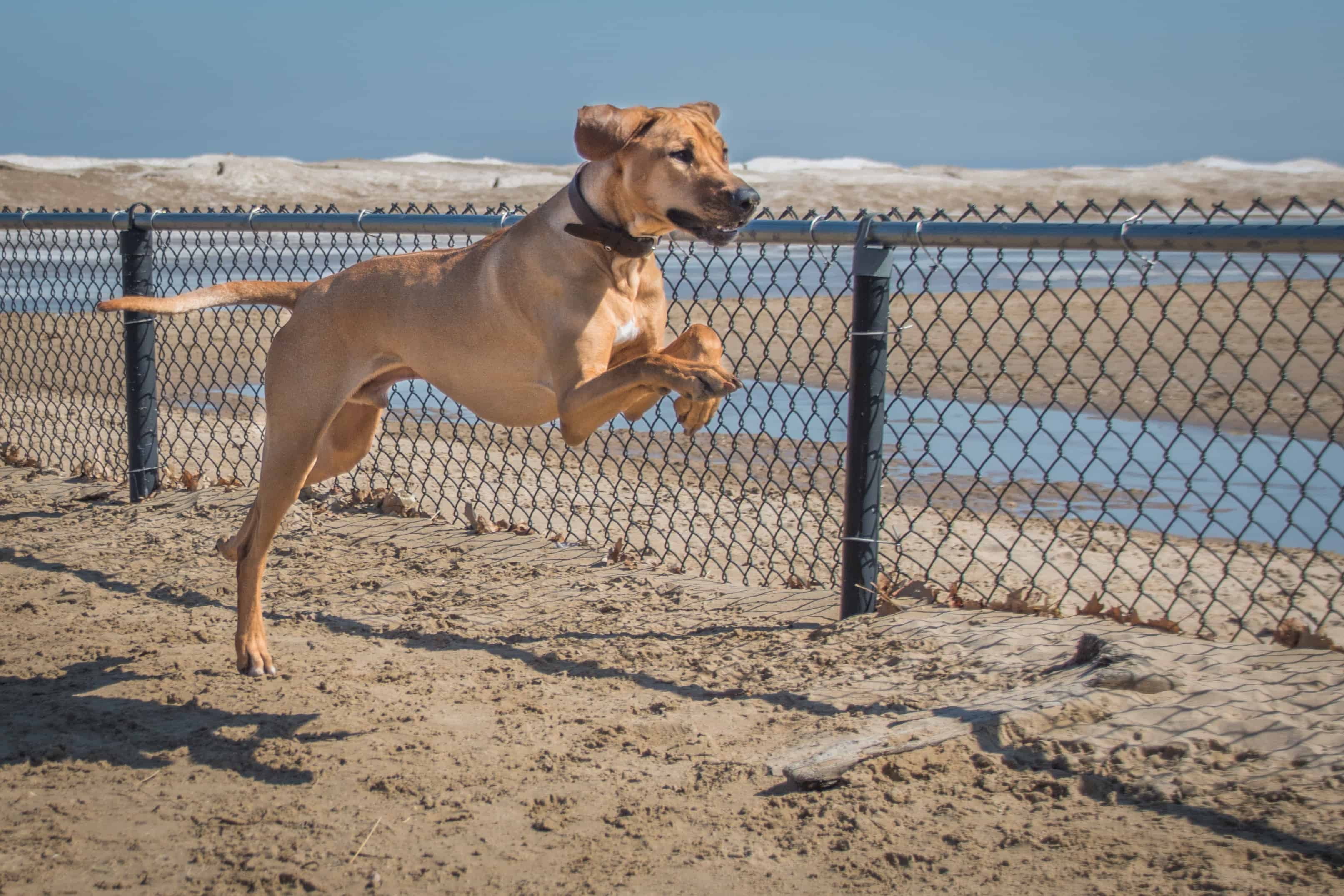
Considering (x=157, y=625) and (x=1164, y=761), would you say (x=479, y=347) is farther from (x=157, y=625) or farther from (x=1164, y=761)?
(x=1164, y=761)

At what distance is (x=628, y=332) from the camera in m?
3.37

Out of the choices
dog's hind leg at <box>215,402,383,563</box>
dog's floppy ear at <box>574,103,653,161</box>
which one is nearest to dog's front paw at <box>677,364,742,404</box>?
dog's floppy ear at <box>574,103,653,161</box>

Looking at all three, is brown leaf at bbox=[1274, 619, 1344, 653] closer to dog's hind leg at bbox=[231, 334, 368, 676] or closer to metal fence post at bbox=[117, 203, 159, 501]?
dog's hind leg at bbox=[231, 334, 368, 676]

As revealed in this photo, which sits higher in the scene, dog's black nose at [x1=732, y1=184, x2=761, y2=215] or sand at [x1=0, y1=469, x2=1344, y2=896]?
dog's black nose at [x1=732, y1=184, x2=761, y2=215]

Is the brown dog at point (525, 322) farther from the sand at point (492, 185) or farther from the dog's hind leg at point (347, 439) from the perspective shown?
the sand at point (492, 185)

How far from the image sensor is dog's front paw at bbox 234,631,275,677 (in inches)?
144

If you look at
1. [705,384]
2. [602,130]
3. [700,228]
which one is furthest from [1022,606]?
[602,130]

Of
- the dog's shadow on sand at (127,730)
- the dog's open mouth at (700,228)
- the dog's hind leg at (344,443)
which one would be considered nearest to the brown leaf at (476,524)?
the dog's hind leg at (344,443)

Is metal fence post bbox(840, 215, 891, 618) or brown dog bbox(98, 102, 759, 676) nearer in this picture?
brown dog bbox(98, 102, 759, 676)

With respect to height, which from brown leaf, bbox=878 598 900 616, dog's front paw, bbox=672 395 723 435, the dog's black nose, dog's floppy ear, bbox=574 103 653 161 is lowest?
brown leaf, bbox=878 598 900 616

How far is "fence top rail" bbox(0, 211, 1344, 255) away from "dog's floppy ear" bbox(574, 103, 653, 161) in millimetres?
352

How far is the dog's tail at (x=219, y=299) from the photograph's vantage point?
3.79 m

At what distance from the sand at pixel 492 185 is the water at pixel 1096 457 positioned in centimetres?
2106

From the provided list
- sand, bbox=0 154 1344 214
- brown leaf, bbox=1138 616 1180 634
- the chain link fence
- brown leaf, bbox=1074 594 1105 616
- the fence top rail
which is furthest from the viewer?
sand, bbox=0 154 1344 214
